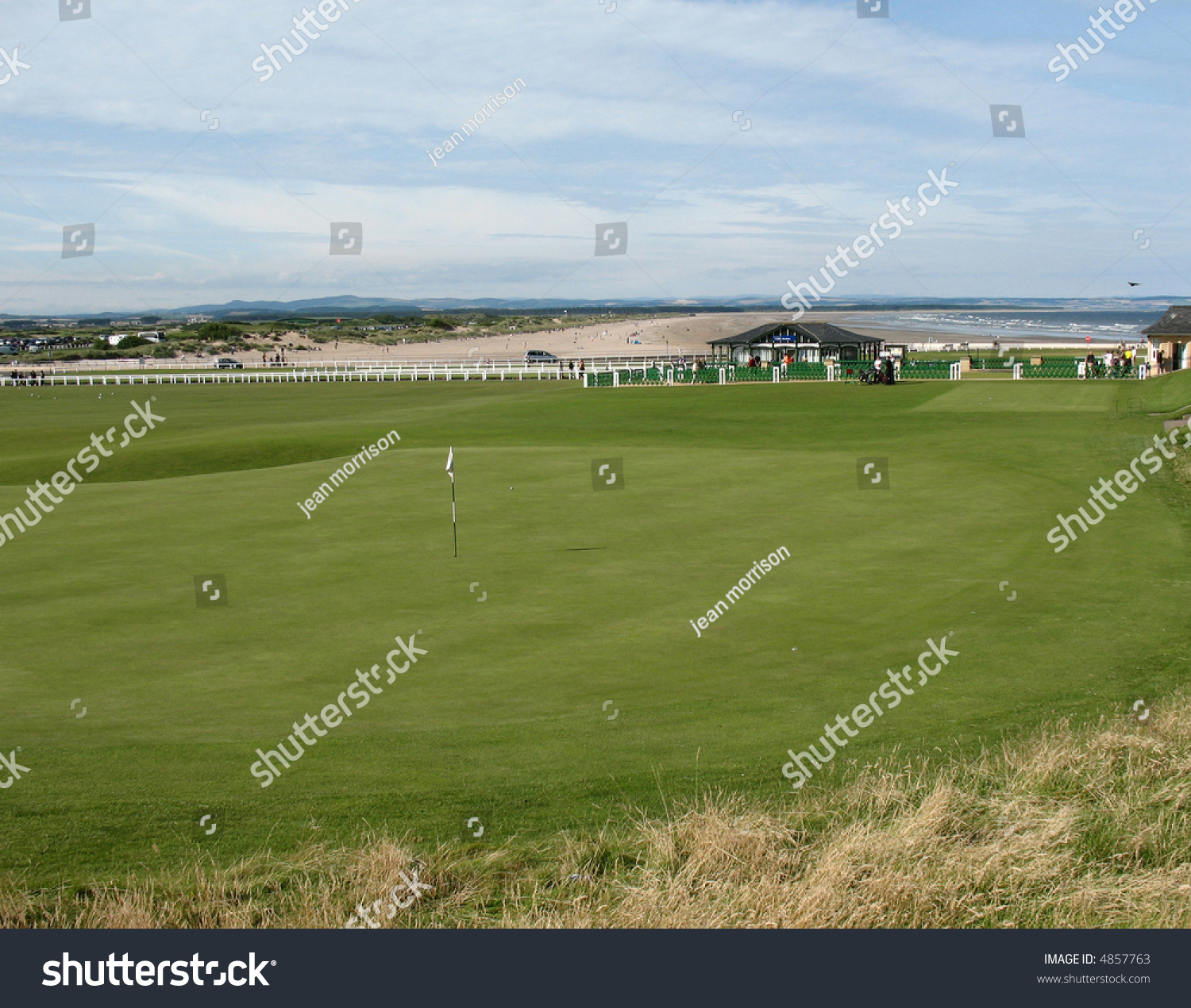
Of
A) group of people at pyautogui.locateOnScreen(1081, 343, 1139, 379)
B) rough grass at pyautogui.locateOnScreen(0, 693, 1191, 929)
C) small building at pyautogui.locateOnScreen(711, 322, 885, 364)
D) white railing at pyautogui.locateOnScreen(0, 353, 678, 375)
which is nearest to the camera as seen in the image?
rough grass at pyautogui.locateOnScreen(0, 693, 1191, 929)

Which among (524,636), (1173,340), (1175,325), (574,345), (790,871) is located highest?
(574,345)

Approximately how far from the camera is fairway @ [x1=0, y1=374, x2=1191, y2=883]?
9.65 meters

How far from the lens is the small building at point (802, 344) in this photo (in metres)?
80.6

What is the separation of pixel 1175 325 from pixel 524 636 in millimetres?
64711

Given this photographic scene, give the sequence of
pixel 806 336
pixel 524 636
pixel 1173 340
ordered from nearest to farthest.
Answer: pixel 524 636
pixel 1173 340
pixel 806 336

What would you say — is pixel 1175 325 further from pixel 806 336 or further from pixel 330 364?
pixel 330 364

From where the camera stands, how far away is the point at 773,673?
1257 centimetres

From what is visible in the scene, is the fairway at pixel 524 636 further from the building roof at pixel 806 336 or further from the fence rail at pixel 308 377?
the fence rail at pixel 308 377

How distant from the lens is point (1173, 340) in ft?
216

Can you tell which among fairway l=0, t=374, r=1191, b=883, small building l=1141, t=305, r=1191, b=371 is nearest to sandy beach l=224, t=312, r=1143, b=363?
small building l=1141, t=305, r=1191, b=371

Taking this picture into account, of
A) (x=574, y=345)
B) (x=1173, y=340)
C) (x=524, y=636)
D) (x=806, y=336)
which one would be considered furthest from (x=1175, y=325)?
(x=574, y=345)

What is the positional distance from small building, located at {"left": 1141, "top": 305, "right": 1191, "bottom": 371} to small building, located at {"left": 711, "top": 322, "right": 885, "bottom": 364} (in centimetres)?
1958

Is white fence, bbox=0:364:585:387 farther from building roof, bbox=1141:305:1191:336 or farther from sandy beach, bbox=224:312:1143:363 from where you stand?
building roof, bbox=1141:305:1191:336
